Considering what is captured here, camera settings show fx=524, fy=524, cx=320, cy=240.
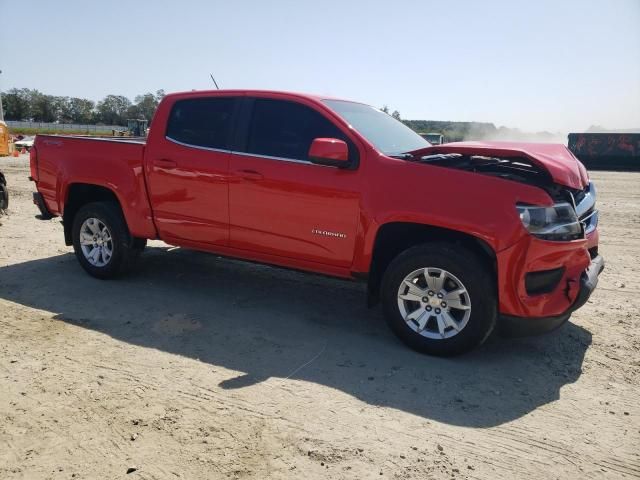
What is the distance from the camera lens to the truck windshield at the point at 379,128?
4450 millimetres

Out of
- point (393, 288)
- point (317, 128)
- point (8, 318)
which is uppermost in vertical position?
point (317, 128)

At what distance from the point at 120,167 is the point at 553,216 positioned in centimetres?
409

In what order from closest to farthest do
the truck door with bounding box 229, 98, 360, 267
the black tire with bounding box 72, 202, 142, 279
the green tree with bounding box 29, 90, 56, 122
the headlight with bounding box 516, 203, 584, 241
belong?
the headlight with bounding box 516, 203, 584, 241
the truck door with bounding box 229, 98, 360, 267
the black tire with bounding box 72, 202, 142, 279
the green tree with bounding box 29, 90, 56, 122

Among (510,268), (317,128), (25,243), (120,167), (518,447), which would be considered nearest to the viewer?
(518,447)

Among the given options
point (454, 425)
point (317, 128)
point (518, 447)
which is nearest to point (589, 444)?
point (518, 447)

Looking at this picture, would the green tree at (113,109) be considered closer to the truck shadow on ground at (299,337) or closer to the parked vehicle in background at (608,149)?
the parked vehicle in background at (608,149)

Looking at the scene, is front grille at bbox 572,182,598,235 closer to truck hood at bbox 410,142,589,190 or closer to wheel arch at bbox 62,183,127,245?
truck hood at bbox 410,142,589,190

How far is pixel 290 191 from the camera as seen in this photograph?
4.37 meters

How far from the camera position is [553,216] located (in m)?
3.61

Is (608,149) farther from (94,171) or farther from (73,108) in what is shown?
(73,108)

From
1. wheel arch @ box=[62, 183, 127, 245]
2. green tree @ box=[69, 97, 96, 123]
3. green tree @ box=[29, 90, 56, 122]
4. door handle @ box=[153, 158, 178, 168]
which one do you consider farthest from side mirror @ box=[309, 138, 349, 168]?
green tree @ box=[69, 97, 96, 123]

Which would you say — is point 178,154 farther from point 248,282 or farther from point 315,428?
point 315,428

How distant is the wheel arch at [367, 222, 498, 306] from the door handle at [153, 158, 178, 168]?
2.16m

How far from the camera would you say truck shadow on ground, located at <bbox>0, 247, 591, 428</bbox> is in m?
3.42
